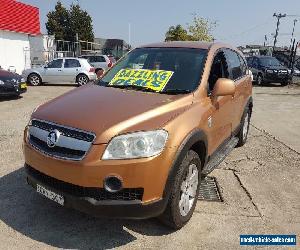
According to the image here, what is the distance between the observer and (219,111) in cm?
434

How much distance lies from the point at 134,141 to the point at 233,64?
3085mm

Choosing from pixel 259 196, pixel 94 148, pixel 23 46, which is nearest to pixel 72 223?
pixel 94 148

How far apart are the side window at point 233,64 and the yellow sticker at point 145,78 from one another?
4.64ft

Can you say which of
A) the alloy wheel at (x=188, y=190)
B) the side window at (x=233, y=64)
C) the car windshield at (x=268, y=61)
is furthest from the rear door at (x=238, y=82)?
the car windshield at (x=268, y=61)

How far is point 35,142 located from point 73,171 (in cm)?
70

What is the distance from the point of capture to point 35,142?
11.4 feet

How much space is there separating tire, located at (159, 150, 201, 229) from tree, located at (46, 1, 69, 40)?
57.3 metres

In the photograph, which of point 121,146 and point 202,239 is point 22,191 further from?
point 202,239

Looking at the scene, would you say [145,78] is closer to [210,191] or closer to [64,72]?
[210,191]

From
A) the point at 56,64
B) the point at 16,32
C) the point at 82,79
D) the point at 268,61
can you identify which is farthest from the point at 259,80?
the point at 16,32

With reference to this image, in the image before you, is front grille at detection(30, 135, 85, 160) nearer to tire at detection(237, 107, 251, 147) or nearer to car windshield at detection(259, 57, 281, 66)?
tire at detection(237, 107, 251, 147)

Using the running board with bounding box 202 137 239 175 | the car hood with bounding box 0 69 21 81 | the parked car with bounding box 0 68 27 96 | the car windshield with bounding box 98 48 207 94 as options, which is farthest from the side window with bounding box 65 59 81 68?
the running board with bounding box 202 137 239 175

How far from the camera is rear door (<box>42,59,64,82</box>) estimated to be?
17094 mm

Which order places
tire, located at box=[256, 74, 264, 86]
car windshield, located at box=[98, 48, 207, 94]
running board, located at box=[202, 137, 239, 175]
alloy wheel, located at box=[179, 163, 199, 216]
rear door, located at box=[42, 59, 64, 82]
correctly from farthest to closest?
tire, located at box=[256, 74, 264, 86] < rear door, located at box=[42, 59, 64, 82] < running board, located at box=[202, 137, 239, 175] < car windshield, located at box=[98, 48, 207, 94] < alloy wheel, located at box=[179, 163, 199, 216]
